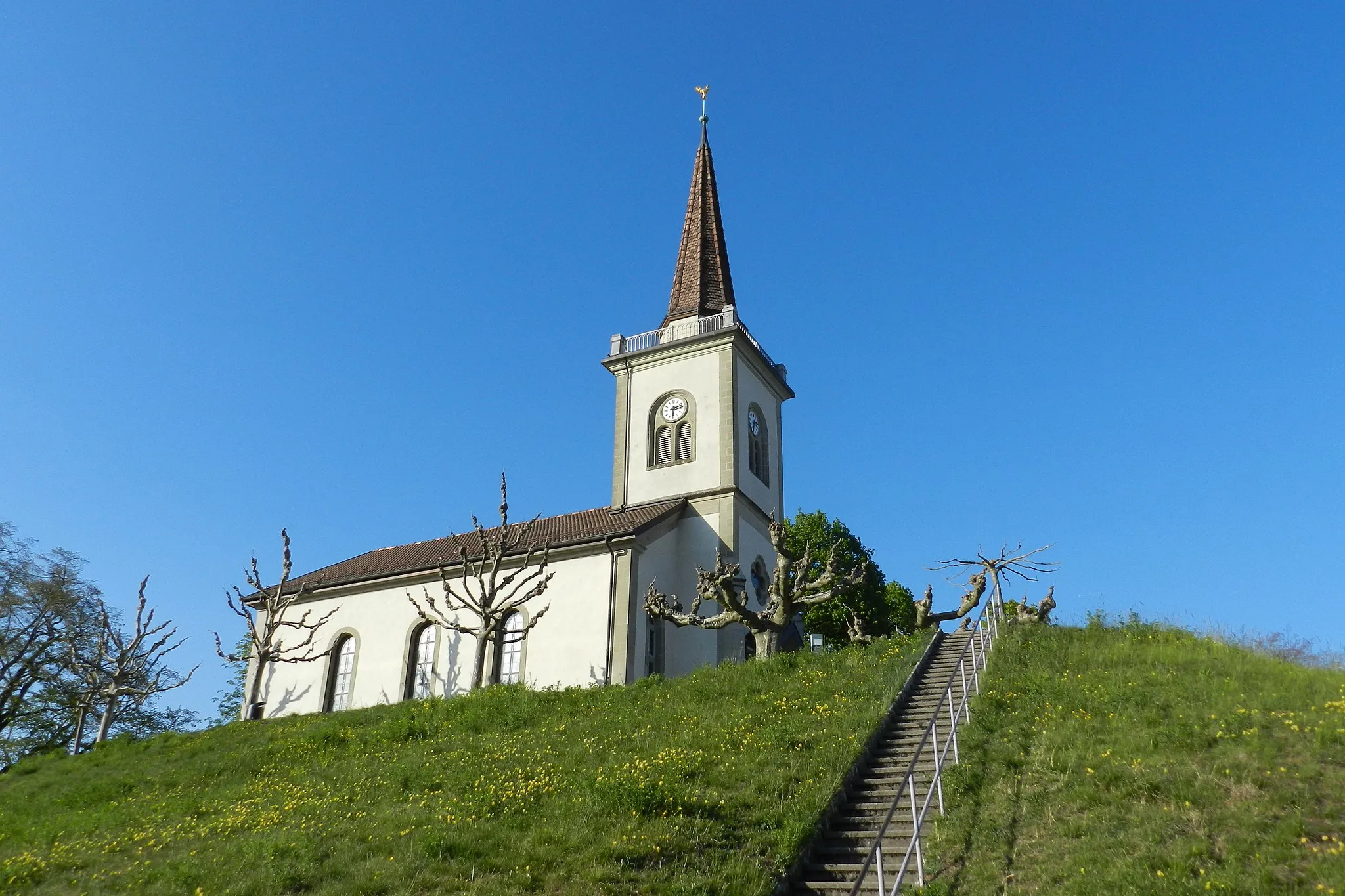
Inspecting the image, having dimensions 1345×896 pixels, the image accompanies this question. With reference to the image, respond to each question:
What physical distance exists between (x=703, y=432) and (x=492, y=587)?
28.8ft

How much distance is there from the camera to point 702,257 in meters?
37.1

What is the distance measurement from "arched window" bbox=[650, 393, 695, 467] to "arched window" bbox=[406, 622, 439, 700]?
861cm

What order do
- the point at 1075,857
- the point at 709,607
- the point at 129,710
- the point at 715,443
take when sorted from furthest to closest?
the point at 129,710 → the point at 715,443 → the point at 709,607 → the point at 1075,857

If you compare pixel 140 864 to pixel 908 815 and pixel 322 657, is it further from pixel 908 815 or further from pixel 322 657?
pixel 322 657

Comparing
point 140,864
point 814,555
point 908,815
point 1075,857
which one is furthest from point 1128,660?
point 814,555

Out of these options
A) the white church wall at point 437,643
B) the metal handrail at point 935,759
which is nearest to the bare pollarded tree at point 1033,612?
the metal handrail at point 935,759

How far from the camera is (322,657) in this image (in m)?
31.3

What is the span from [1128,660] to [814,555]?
879 inches

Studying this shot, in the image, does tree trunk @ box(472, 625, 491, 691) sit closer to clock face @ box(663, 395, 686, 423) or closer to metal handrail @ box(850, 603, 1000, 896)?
clock face @ box(663, 395, 686, 423)

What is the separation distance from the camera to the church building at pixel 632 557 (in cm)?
2702

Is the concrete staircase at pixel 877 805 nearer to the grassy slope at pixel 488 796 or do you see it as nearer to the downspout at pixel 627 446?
the grassy slope at pixel 488 796

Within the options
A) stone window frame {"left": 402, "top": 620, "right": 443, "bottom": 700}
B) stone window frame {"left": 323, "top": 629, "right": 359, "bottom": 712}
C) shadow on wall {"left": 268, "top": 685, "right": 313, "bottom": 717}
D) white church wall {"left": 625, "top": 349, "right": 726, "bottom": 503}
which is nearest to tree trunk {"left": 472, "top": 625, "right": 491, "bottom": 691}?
stone window frame {"left": 402, "top": 620, "right": 443, "bottom": 700}

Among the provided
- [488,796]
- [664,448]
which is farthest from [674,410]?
[488,796]

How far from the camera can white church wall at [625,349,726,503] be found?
30.9 meters
